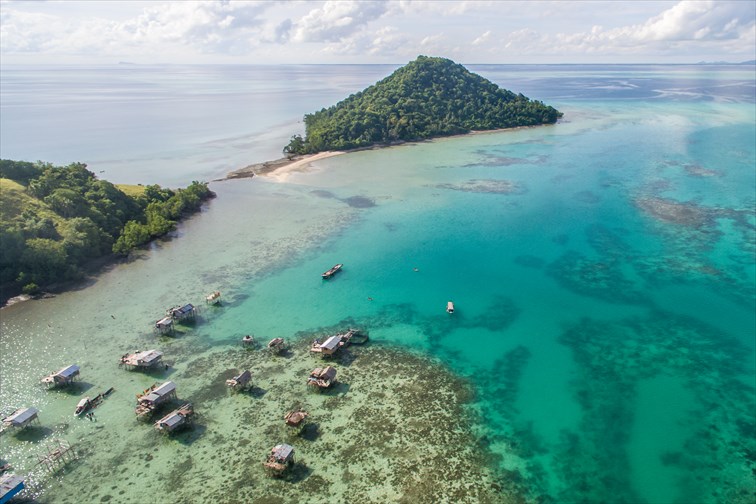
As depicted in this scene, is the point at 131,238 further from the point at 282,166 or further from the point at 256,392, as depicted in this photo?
the point at 282,166

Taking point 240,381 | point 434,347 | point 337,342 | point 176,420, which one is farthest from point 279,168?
point 176,420

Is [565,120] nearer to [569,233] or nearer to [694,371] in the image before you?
[569,233]

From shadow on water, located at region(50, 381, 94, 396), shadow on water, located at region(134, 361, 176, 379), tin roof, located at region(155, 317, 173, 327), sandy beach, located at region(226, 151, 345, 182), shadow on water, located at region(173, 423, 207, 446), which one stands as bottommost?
shadow on water, located at region(173, 423, 207, 446)

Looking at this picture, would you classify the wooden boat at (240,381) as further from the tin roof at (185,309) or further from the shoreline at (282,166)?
the shoreline at (282,166)

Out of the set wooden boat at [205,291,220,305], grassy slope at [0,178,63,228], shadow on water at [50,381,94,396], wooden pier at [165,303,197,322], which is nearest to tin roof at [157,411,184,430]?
shadow on water at [50,381,94,396]

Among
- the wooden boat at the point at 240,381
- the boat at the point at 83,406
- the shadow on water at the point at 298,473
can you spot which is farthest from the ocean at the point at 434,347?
the wooden boat at the point at 240,381

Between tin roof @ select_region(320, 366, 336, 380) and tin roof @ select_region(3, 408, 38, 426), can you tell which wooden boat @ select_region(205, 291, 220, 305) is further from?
tin roof @ select_region(3, 408, 38, 426)
